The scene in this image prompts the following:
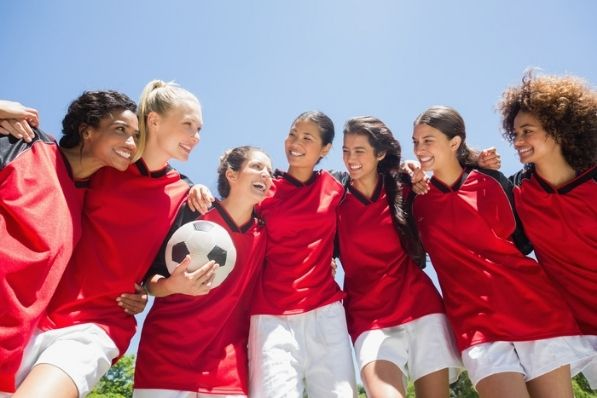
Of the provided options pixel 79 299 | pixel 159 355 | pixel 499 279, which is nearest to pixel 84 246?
pixel 79 299

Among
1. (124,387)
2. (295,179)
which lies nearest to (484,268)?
(295,179)

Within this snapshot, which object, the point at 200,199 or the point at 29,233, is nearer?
the point at 29,233

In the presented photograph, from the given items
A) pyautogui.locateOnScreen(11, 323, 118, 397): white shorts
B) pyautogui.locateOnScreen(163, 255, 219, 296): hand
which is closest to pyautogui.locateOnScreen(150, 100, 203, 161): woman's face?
pyautogui.locateOnScreen(163, 255, 219, 296): hand

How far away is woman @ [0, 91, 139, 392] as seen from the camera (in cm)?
336

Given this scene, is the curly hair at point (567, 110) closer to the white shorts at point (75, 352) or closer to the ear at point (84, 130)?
the ear at point (84, 130)

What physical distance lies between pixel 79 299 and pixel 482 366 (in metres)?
3.42

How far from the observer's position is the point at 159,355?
4.20 metres

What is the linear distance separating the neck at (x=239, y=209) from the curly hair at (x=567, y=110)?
3.01 meters

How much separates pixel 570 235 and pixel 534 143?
96 cm

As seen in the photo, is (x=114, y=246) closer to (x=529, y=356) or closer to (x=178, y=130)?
(x=178, y=130)

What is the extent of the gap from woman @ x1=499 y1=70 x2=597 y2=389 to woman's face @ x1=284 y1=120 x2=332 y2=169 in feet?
6.91

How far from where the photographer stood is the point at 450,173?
5059 millimetres

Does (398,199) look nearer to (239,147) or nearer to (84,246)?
(239,147)

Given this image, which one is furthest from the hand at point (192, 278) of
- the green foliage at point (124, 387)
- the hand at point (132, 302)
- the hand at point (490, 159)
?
the green foliage at point (124, 387)
